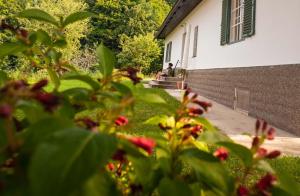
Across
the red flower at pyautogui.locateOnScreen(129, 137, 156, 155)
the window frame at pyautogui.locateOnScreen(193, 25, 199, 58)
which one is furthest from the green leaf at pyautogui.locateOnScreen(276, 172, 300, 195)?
the window frame at pyautogui.locateOnScreen(193, 25, 199, 58)

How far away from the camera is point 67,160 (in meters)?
0.63

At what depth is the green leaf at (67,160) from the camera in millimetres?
595

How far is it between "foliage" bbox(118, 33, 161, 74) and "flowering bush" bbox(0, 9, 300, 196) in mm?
37522

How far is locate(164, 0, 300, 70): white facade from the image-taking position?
6543 mm

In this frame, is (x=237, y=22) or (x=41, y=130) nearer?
(x=41, y=130)

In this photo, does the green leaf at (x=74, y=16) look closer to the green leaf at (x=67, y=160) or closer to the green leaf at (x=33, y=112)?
the green leaf at (x=33, y=112)

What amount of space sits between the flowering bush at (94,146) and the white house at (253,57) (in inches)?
217

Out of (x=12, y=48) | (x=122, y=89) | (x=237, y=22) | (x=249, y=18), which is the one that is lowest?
(x=122, y=89)

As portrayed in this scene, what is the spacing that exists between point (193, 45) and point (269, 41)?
8930mm

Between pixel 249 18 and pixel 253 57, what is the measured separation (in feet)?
3.04

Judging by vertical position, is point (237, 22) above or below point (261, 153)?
above

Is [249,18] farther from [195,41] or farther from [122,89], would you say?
[122,89]

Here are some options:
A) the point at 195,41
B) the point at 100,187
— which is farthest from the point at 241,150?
the point at 195,41

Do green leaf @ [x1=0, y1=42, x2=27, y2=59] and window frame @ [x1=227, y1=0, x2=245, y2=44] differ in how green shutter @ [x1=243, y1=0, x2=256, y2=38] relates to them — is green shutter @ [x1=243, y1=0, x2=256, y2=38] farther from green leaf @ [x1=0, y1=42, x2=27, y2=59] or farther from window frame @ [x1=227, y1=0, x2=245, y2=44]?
green leaf @ [x1=0, y1=42, x2=27, y2=59]
